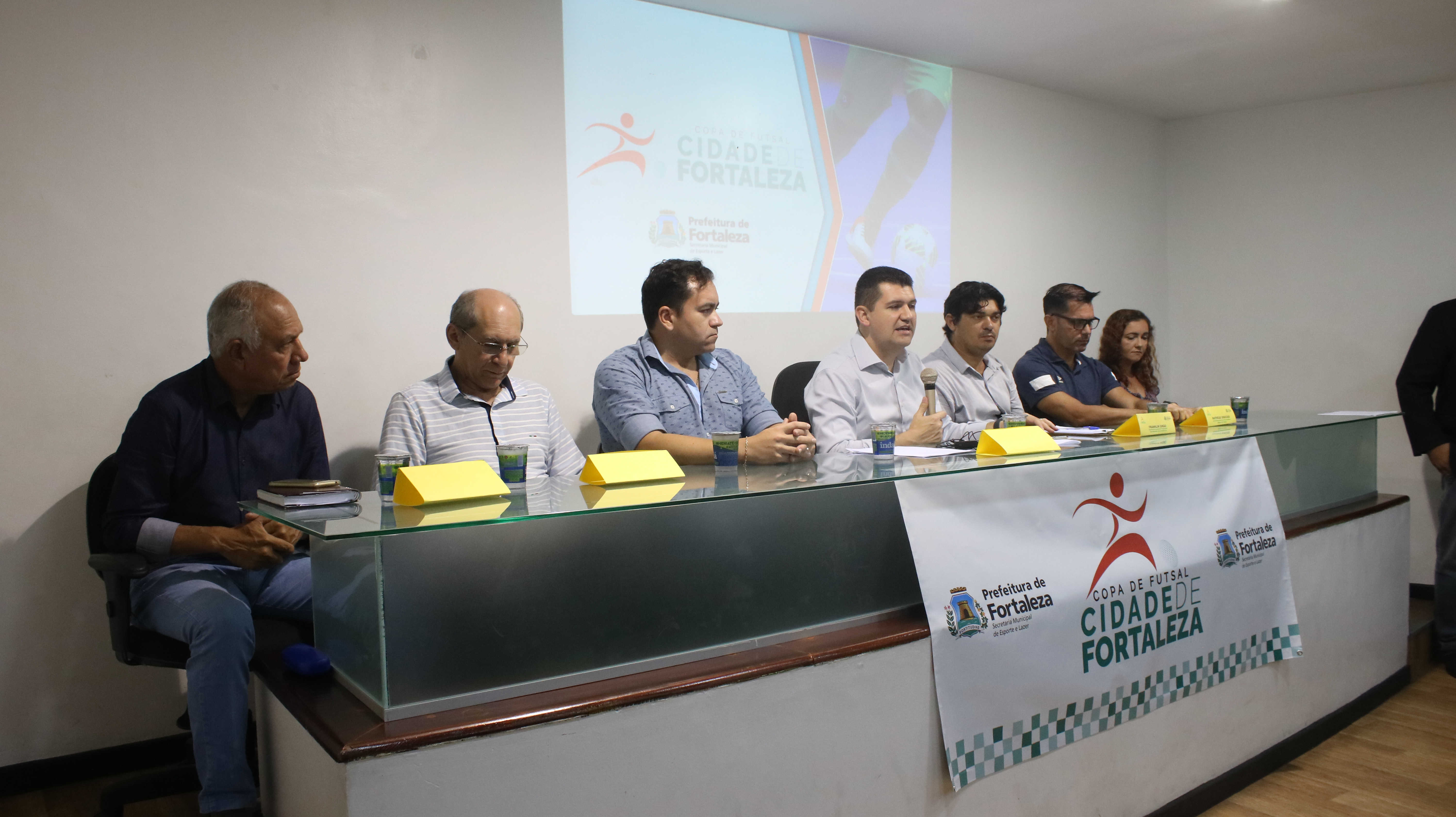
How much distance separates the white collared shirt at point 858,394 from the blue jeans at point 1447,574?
7.26 feet

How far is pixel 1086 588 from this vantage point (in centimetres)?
184

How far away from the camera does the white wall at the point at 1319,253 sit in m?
4.71

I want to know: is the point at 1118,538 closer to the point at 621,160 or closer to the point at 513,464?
the point at 513,464

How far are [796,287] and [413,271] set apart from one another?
164 centimetres

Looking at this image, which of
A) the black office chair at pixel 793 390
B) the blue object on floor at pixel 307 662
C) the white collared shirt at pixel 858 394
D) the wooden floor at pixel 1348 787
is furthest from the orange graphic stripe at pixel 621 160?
the wooden floor at pixel 1348 787

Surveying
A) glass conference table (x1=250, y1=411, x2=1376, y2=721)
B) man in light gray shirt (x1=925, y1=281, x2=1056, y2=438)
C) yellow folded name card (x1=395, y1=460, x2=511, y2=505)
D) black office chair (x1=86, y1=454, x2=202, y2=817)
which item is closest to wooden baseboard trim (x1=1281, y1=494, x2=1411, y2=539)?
man in light gray shirt (x1=925, y1=281, x2=1056, y2=438)

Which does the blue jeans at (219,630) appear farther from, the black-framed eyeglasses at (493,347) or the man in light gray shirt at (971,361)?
the man in light gray shirt at (971,361)

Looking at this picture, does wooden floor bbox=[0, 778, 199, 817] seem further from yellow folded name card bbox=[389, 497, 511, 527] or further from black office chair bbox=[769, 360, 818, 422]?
black office chair bbox=[769, 360, 818, 422]

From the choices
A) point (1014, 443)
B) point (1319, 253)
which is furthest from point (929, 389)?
point (1319, 253)

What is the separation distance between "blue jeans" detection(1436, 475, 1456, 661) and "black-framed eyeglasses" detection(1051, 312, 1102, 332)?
151 cm

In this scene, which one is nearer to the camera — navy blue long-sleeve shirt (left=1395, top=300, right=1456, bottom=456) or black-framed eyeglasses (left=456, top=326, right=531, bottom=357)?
black-framed eyeglasses (left=456, top=326, right=531, bottom=357)

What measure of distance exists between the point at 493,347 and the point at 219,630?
999mm

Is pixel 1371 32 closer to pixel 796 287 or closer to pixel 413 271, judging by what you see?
pixel 796 287

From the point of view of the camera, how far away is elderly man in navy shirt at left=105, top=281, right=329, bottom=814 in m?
1.94
